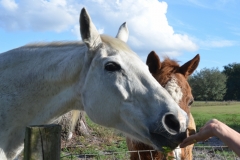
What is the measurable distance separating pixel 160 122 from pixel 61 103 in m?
1.09

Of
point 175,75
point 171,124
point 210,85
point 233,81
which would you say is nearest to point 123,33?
point 175,75

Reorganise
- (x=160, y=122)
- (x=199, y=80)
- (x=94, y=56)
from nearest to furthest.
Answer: (x=160, y=122) → (x=94, y=56) → (x=199, y=80)

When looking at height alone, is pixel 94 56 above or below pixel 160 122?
above

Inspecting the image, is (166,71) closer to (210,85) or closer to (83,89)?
(83,89)

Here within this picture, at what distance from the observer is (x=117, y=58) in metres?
2.99

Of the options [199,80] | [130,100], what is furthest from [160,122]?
[199,80]

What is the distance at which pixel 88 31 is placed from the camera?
10.2ft

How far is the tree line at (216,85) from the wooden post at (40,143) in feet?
200

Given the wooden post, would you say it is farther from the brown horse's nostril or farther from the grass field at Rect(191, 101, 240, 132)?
the grass field at Rect(191, 101, 240, 132)

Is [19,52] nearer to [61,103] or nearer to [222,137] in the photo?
[61,103]

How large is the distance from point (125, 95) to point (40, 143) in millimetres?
973

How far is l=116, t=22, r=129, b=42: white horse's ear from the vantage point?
3.90 metres

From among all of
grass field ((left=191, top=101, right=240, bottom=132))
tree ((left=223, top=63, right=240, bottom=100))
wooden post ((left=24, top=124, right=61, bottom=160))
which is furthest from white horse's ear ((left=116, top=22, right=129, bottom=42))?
tree ((left=223, top=63, right=240, bottom=100))

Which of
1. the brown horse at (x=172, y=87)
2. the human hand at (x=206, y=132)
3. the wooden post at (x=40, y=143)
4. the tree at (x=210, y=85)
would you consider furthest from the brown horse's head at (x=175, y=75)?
the tree at (x=210, y=85)
